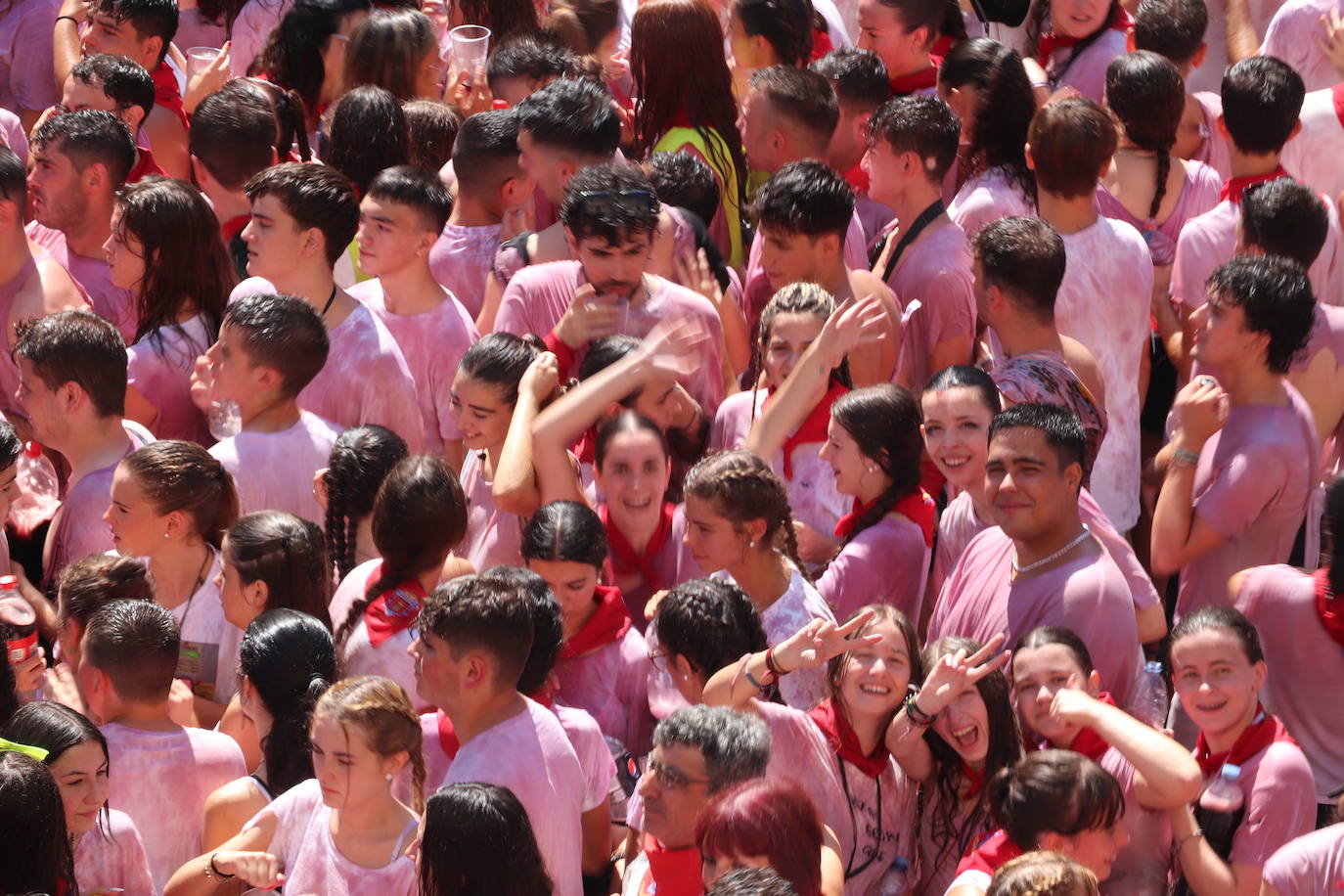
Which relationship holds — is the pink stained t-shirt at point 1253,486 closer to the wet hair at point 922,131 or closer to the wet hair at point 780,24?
the wet hair at point 922,131

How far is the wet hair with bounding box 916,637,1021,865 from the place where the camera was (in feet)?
14.2

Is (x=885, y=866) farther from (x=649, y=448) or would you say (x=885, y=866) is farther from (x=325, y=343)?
(x=325, y=343)

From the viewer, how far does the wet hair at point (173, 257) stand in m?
5.93

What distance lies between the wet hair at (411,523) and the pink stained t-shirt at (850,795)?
1008mm

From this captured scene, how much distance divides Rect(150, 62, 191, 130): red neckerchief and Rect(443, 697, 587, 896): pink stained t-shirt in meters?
3.98

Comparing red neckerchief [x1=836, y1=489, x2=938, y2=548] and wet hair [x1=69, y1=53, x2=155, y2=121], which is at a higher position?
wet hair [x1=69, y1=53, x2=155, y2=121]

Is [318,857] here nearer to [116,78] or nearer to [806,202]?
[806,202]

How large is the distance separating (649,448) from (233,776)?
58.1 inches

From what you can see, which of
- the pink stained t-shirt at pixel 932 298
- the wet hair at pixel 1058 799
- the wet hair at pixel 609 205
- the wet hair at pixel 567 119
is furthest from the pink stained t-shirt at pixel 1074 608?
the wet hair at pixel 567 119

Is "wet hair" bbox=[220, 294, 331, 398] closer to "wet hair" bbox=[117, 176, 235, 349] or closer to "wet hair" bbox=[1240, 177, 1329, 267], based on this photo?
"wet hair" bbox=[117, 176, 235, 349]

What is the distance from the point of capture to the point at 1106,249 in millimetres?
6074

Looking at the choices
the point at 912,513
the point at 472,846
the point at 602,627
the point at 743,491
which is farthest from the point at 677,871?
the point at 912,513

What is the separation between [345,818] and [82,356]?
1941mm

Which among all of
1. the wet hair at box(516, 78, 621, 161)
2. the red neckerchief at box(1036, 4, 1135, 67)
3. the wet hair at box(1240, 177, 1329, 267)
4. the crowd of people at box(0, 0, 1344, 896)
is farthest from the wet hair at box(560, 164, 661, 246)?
the red neckerchief at box(1036, 4, 1135, 67)
